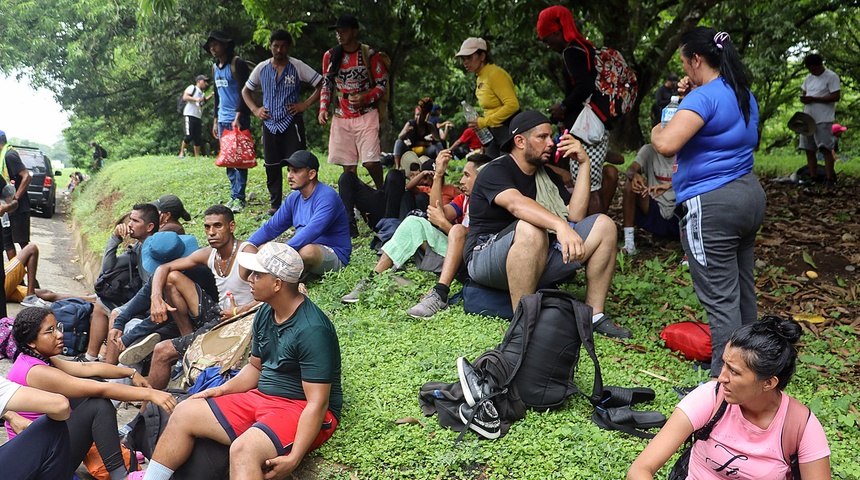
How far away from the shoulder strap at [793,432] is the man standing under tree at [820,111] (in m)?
8.30

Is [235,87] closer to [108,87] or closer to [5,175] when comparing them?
[5,175]

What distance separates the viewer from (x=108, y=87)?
2583 centimetres

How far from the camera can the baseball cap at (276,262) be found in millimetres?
4078

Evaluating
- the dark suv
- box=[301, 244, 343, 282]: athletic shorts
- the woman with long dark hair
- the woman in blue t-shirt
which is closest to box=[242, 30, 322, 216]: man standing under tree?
box=[301, 244, 343, 282]: athletic shorts

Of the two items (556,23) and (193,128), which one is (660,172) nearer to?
(556,23)

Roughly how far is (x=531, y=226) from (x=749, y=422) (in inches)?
95.8

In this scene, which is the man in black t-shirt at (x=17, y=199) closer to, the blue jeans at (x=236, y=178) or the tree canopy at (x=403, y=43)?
the blue jeans at (x=236, y=178)

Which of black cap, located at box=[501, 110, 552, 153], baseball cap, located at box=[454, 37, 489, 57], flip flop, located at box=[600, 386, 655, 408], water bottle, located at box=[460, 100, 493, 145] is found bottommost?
flip flop, located at box=[600, 386, 655, 408]

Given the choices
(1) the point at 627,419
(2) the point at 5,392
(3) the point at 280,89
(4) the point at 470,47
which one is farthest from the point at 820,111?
(2) the point at 5,392

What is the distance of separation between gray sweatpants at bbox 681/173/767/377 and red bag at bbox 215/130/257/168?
6.73 metres

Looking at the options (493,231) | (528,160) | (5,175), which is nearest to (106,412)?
(493,231)

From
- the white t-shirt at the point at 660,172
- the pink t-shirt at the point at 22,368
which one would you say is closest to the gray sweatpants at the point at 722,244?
the white t-shirt at the point at 660,172

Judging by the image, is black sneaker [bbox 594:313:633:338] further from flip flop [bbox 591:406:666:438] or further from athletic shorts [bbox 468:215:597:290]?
flip flop [bbox 591:406:666:438]

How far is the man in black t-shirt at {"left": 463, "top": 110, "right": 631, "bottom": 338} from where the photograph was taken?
525cm
